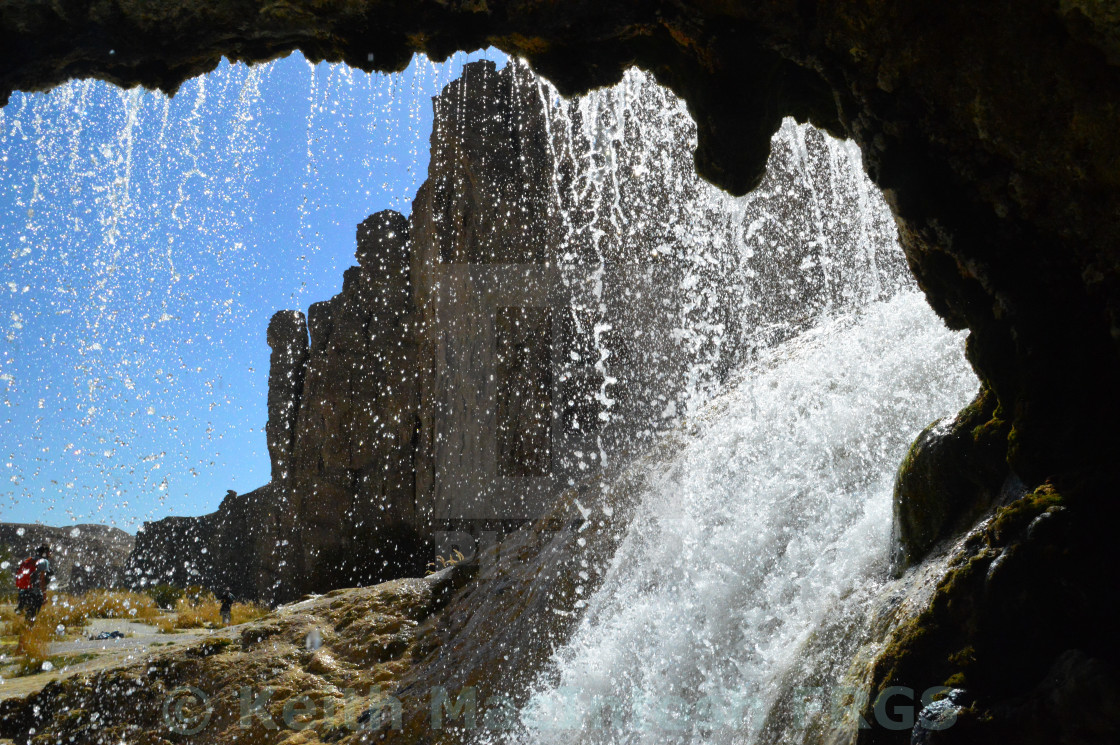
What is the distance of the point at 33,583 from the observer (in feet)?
34.3

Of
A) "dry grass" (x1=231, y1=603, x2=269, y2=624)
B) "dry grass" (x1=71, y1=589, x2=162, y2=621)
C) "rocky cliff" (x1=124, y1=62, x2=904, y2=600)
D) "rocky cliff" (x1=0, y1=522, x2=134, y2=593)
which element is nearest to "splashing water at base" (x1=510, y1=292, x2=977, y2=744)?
"rocky cliff" (x1=124, y1=62, x2=904, y2=600)

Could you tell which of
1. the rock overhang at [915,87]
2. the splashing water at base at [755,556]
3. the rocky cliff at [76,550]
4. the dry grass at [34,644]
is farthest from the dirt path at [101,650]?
the rocky cliff at [76,550]

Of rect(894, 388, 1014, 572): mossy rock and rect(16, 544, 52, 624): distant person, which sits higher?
rect(16, 544, 52, 624): distant person

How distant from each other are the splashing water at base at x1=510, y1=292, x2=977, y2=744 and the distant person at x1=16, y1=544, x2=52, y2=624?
32.7ft

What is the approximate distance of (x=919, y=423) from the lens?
4.13 metres

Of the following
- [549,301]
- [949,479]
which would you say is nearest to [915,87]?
[949,479]

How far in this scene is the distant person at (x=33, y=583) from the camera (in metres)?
10.4

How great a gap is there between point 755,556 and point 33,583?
11.6m

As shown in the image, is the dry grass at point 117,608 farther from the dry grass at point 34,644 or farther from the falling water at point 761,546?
the falling water at point 761,546

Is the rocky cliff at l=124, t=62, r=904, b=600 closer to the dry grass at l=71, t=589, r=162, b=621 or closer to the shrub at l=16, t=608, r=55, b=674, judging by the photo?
the dry grass at l=71, t=589, r=162, b=621

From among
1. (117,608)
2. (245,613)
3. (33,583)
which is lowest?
(245,613)

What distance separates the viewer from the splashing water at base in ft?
10.4

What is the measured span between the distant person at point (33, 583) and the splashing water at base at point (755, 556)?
9.95 metres

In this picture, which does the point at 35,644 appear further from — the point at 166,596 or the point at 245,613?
the point at 166,596
